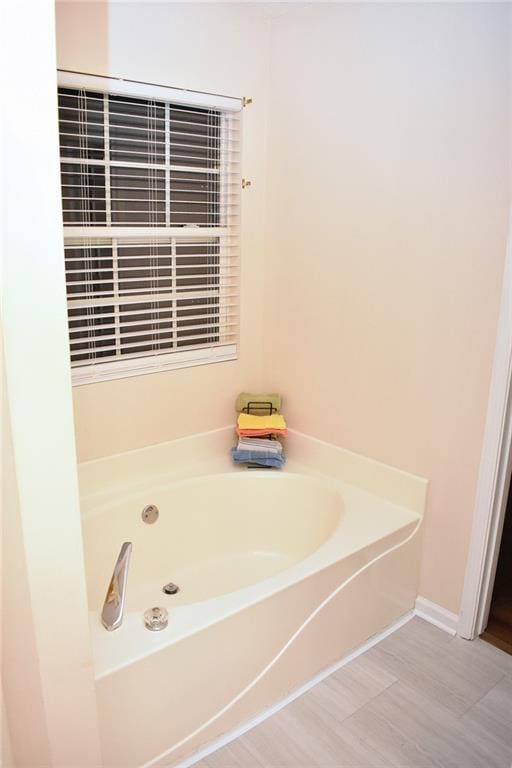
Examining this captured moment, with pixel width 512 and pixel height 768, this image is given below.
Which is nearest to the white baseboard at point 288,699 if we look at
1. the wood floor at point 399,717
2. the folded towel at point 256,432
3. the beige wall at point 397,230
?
the wood floor at point 399,717

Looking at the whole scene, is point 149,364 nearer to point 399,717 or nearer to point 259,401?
point 259,401

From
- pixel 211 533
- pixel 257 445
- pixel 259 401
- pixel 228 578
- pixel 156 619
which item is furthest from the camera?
pixel 259 401

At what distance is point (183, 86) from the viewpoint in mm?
2539

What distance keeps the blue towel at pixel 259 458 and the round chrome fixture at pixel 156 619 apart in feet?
3.74

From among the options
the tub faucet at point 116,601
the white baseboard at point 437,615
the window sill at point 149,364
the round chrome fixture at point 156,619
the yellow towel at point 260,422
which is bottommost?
the white baseboard at point 437,615

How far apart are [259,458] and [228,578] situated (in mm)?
578

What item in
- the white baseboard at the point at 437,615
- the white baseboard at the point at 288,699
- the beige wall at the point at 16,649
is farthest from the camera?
the white baseboard at the point at 437,615

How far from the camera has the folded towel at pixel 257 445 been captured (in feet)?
9.51

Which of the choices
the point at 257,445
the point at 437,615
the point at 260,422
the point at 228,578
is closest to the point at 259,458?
the point at 257,445

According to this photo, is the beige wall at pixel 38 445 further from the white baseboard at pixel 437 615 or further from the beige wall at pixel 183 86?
the white baseboard at pixel 437 615

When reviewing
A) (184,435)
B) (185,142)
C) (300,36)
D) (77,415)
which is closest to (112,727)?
(77,415)

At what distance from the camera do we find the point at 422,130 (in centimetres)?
231

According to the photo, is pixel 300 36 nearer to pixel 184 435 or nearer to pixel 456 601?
pixel 184 435

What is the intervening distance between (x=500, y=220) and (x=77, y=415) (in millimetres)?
1829
